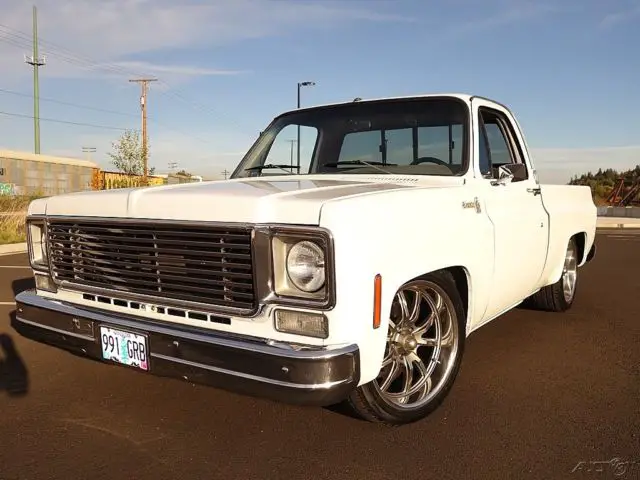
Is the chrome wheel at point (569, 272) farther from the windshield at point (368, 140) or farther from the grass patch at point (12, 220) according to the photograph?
the grass patch at point (12, 220)

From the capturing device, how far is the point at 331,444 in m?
2.93

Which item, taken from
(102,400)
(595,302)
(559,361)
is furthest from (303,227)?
(595,302)

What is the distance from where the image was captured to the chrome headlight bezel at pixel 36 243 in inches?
140

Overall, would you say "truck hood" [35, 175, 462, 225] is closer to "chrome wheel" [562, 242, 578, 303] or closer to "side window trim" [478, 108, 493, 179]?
"side window trim" [478, 108, 493, 179]

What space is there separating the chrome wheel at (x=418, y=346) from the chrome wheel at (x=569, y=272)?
9.65 feet

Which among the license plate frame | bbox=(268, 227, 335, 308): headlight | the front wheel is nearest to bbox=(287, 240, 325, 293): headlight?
bbox=(268, 227, 335, 308): headlight

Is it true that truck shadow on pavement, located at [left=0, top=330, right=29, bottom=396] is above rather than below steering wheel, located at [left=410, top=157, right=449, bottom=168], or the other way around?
below

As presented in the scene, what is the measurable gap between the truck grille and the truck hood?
0.06 metres

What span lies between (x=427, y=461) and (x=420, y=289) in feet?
2.90

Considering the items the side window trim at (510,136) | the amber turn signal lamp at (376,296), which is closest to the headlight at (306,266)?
the amber turn signal lamp at (376,296)

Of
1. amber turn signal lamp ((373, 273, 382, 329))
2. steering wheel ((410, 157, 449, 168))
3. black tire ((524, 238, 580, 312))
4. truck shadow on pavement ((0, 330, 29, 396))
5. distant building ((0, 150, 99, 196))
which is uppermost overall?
distant building ((0, 150, 99, 196))

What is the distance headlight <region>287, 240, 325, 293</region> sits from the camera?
101 inches

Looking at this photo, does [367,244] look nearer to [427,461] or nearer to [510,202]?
[427,461]

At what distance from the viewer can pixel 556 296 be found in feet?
18.8
